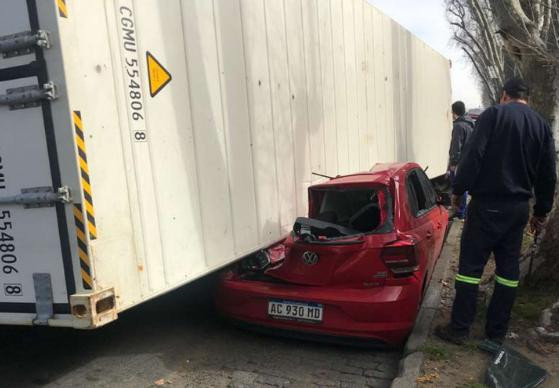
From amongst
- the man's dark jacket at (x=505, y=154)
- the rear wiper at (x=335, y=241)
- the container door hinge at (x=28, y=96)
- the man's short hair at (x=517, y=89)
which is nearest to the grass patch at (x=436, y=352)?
the rear wiper at (x=335, y=241)

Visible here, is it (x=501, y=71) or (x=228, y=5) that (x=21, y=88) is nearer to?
(x=228, y=5)

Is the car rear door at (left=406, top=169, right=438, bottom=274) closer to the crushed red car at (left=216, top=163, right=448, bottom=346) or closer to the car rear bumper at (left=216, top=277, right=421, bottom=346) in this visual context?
the crushed red car at (left=216, top=163, right=448, bottom=346)

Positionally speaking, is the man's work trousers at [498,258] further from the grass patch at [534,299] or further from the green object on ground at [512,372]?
the grass patch at [534,299]

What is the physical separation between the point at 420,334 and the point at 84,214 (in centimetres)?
274

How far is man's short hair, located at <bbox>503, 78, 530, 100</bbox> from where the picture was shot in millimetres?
3826

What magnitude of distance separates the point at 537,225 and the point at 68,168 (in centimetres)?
375

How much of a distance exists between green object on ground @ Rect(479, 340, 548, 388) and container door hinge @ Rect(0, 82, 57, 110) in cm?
324

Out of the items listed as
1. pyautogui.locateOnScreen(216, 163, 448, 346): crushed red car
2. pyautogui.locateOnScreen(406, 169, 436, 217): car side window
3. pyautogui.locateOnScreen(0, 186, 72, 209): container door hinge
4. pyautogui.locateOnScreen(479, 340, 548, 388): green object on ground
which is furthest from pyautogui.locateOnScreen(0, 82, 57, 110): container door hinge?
pyautogui.locateOnScreen(479, 340, 548, 388): green object on ground

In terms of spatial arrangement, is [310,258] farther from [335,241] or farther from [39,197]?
[39,197]

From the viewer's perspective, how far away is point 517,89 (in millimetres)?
Answer: 3836

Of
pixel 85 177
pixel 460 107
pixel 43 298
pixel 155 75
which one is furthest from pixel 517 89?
pixel 460 107

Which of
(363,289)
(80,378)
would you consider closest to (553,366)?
(363,289)

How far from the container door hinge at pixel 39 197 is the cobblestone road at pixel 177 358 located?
56.9 inches

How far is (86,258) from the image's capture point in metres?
2.80
